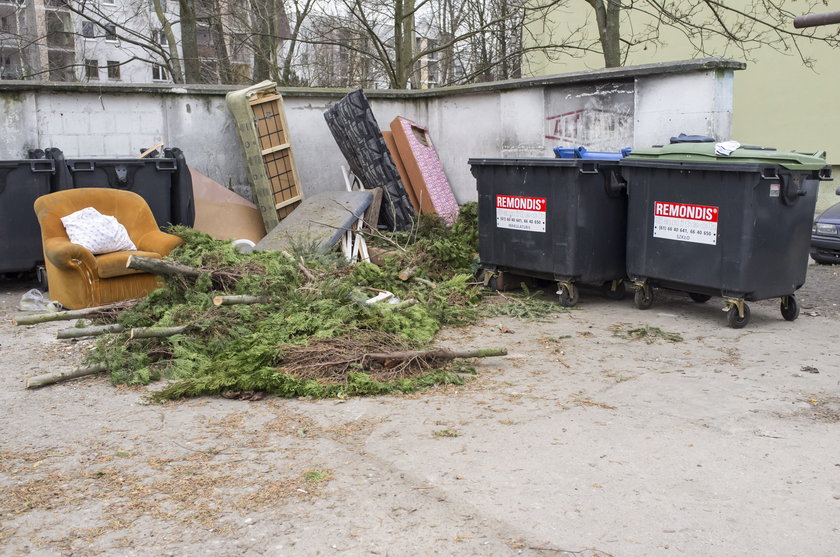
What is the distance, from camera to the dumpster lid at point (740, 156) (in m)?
6.52

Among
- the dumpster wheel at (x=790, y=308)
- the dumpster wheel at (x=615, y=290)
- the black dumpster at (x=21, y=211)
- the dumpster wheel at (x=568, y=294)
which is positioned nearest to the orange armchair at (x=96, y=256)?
the black dumpster at (x=21, y=211)

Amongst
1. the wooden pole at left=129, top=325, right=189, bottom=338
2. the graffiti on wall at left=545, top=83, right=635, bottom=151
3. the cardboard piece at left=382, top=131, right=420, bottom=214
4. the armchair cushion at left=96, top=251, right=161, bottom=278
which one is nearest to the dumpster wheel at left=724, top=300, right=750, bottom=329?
the graffiti on wall at left=545, top=83, right=635, bottom=151

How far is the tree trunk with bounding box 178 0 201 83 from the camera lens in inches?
599

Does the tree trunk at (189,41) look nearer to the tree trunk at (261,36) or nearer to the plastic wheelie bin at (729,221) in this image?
the tree trunk at (261,36)

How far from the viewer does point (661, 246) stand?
7195 mm

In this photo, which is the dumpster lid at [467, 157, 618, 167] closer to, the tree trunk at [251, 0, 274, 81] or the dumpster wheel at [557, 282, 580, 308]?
the dumpster wheel at [557, 282, 580, 308]

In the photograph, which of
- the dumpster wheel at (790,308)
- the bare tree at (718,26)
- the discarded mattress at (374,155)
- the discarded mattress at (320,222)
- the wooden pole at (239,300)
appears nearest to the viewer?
the wooden pole at (239,300)

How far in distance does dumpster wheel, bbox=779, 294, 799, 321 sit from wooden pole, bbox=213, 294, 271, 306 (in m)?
4.32

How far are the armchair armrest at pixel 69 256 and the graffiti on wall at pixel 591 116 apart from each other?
5.72m

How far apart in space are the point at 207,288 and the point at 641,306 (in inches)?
151

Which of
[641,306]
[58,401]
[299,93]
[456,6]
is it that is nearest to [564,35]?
[456,6]

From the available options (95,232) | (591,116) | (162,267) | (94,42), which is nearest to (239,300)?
(162,267)

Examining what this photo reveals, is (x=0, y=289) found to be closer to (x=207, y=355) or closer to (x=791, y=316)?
(x=207, y=355)

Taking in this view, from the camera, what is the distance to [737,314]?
22.2ft
